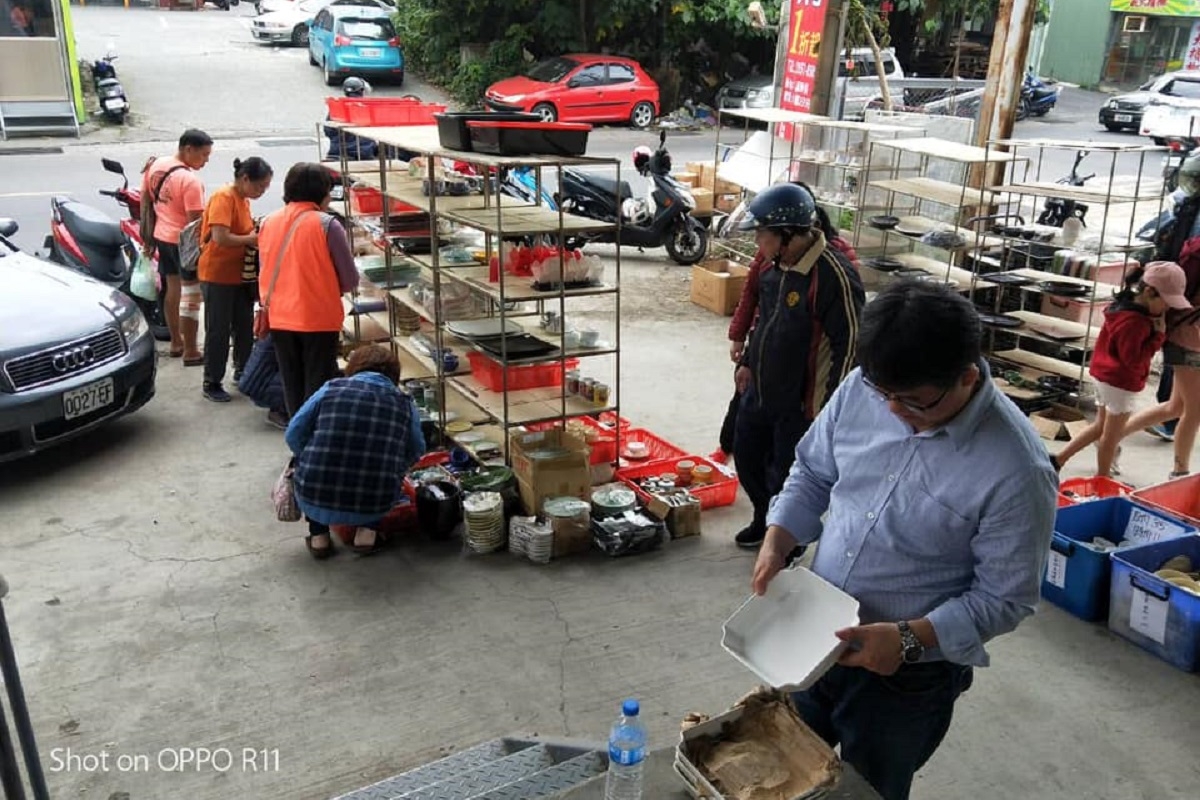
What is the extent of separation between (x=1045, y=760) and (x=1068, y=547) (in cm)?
120

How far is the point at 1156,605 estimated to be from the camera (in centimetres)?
408

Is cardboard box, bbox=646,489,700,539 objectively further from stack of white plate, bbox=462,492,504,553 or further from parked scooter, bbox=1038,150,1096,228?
parked scooter, bbox=1038,150,1096,228

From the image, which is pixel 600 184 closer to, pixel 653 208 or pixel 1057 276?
pixel 653 208

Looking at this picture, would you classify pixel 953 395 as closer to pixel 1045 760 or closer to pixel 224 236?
pixel 1045 760

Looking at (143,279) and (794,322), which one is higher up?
(794,322)

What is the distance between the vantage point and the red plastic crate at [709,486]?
5.37 m

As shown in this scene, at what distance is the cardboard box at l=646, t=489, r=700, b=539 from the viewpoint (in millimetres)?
5047

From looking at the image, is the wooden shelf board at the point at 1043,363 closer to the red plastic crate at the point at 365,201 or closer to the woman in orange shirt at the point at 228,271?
the red plastic crate at the point at 365,201

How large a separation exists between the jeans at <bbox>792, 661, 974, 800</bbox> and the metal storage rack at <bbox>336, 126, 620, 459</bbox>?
3.16 m

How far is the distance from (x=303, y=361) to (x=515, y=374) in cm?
127

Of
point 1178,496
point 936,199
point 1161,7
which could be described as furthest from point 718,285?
point 1161,7

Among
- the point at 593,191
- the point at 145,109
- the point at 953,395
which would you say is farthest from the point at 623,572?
the point at 145,109

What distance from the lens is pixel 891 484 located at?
2164mm

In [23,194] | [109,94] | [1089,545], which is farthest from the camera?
[109,94]
